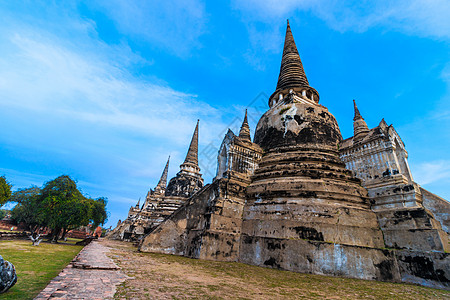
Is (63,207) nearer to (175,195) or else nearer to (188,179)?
(175,195)

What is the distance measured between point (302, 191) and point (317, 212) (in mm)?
1033

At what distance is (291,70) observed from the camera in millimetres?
16797

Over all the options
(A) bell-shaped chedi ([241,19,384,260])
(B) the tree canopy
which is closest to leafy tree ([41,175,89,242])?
(B) the tree canopy

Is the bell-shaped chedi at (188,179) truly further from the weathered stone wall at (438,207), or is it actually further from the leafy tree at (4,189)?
the weathered stone wall at (438,207)

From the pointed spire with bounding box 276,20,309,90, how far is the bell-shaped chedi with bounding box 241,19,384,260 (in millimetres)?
2268

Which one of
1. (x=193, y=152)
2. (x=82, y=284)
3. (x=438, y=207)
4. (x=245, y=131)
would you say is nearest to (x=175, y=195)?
(x=193, y=152)

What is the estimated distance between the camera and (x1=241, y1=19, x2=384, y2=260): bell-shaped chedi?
26.2ft

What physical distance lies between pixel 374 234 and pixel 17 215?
46590 mm

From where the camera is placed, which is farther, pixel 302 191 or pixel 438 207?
pixel 302 191

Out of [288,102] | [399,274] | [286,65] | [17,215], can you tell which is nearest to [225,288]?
[399,274]

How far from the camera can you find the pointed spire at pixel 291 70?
15927 mm

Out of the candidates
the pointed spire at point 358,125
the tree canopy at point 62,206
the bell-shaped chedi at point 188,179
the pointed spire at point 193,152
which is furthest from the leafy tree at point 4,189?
the pointed spire at point 358,125

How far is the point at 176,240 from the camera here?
10.4 m

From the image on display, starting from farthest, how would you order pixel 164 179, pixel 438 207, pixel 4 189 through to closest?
pixel 164 179
pixel 4 189
pixel 438 207
